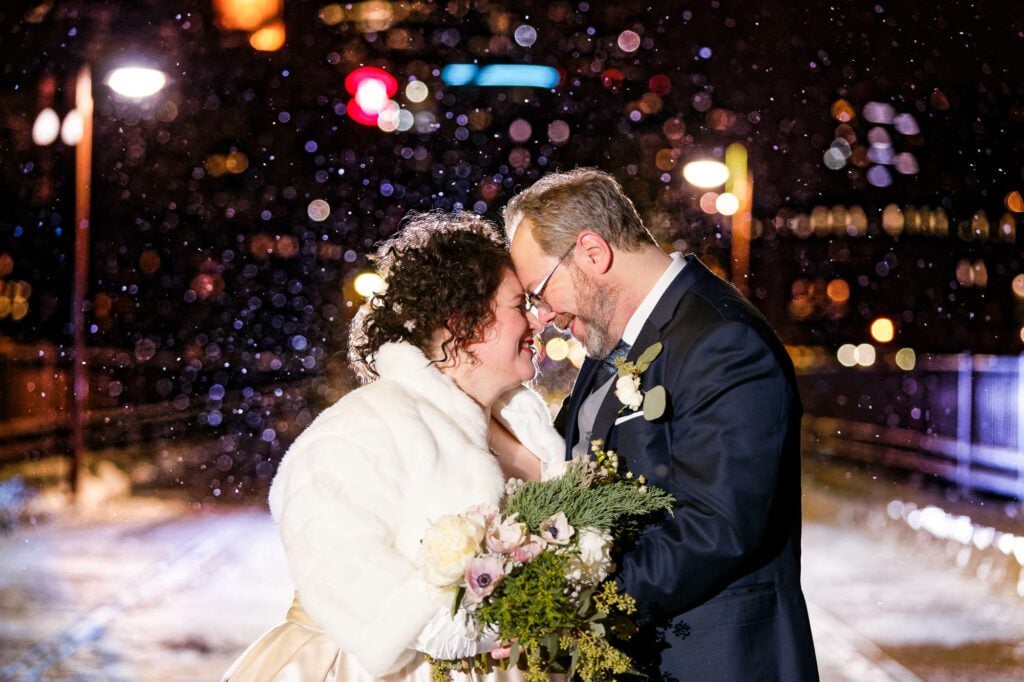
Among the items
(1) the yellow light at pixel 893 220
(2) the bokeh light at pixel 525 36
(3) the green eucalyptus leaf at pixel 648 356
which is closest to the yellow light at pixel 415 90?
(2) the bokeh light at pixel 525 36

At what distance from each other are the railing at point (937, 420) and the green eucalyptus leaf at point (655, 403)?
12.5 meters

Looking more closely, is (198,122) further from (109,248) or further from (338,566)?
(338,566)

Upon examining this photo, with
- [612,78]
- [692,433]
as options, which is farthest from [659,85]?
[692,433]

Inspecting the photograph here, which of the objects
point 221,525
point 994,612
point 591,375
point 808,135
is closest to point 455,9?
point 221,525

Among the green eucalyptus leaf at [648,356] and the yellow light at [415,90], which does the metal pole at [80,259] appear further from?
the yellow light at [415,90]

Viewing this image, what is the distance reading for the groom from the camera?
296 cm

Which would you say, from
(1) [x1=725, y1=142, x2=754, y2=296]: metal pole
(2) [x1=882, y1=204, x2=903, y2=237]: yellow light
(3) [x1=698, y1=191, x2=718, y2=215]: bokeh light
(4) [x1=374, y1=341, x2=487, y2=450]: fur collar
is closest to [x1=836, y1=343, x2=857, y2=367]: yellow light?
(2) [x1=882, y1=204, x2=903, y2=237]: yellow light

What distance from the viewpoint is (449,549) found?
2.62 m

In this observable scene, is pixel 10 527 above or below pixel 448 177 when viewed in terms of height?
below

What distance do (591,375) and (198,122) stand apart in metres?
55.8

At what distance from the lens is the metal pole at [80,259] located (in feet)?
52.5

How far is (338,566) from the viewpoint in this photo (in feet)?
9.12

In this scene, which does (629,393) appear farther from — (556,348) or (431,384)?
(556,348)

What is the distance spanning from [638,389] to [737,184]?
17419 mm
